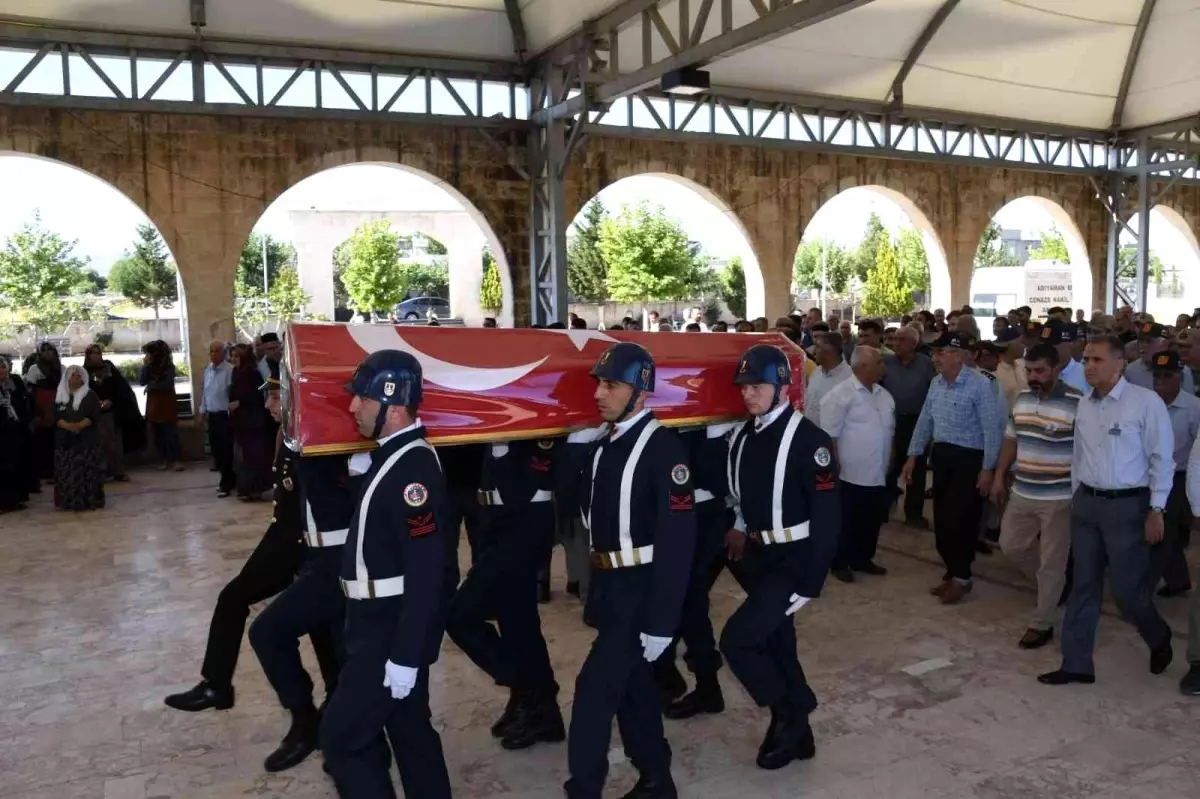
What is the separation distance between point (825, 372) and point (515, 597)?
357 cm

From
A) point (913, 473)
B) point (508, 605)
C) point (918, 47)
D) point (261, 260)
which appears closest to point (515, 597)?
point (508, 605)

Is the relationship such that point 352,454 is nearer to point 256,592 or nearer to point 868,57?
point 256,592

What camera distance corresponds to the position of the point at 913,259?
144 ft

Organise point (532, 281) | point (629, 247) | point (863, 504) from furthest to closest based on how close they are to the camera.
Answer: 1. point (629, 247)
2. point (532, 281)
3. point (863, 504)

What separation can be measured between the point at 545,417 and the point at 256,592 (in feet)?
4.62

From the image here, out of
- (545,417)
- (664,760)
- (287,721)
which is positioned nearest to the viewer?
(664,760)

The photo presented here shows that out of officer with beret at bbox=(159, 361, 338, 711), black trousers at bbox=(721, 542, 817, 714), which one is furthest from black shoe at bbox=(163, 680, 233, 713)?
black trousers at bbox=(721, 542, 817, 714)

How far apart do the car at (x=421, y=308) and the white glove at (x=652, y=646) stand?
33733mm

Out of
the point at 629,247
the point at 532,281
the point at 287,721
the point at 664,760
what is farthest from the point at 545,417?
the point at 629,247

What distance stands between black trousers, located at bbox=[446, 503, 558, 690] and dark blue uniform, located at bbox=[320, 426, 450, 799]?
835 millimetres

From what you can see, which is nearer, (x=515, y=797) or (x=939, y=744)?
(x=515, y=797)

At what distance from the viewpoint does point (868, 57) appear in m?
13.0

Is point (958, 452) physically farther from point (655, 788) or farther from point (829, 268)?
point (829, 268)

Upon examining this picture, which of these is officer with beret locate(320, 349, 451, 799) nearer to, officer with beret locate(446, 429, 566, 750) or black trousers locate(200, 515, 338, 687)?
officer with beret locate(446, 429, 566, 750)
